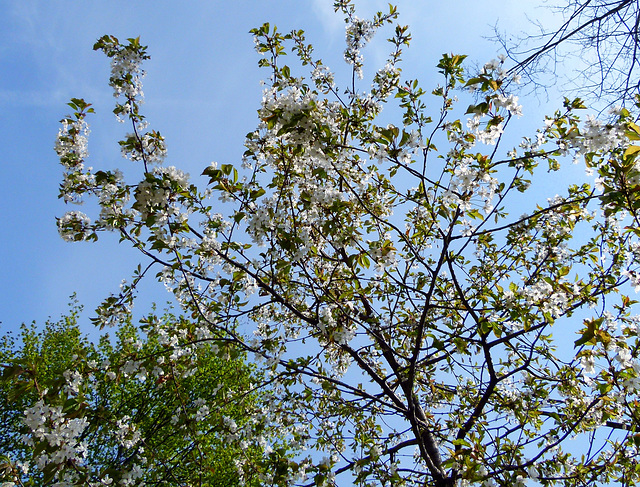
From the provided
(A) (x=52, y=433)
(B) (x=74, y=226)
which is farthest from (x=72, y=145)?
(A) (x=52, y=433)

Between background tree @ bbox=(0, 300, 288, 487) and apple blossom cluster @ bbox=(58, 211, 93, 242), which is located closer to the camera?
background tree @ bbox=(0, 300, 288, 487)

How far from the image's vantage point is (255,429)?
4469 mm

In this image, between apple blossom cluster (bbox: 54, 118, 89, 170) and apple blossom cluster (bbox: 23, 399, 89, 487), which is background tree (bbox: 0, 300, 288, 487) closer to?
apple blossom cluster (bbox: 23, 399, 89, 487)

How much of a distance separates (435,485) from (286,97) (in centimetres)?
375

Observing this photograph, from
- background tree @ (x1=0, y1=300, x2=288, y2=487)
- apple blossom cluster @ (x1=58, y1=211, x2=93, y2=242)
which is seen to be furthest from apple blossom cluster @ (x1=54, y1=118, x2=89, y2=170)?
background tree @ (x1=0, y1=300, x2=288, y2=487)

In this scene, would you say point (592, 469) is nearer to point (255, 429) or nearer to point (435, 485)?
point (435, 485)

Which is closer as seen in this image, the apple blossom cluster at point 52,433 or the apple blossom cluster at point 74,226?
the apple blossom cluster at point 52,433

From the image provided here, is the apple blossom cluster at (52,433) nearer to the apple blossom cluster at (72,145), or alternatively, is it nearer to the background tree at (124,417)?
the background tree at (124,417)

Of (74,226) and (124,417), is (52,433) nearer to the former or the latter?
(74,226)

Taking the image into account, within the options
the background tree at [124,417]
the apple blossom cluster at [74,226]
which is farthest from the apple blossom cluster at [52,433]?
the apple blossom cluster at [74,226]

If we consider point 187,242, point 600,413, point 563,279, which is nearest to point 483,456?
point 600,413

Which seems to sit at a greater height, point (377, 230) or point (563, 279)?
point (377, 230)

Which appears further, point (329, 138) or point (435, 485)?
point (435, 485)

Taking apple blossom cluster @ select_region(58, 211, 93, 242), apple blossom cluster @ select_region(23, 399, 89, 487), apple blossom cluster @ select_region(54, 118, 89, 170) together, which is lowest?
apple blossom cluster @ select_region(23, 399, 89, 487)
